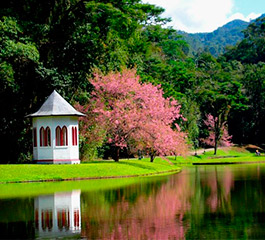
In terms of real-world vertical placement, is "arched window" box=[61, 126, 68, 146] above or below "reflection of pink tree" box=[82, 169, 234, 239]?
above

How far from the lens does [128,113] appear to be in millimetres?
36656

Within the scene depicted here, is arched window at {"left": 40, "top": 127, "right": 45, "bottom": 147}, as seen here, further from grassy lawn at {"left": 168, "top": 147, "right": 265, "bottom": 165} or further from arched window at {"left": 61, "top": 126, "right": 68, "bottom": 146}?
grassy lawn at {"left": 168, "top": 147, "right": 265, "bottom": 165}

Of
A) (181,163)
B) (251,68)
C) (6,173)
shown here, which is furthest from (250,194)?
(251,68)

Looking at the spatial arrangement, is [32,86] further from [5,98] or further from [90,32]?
[90,32]

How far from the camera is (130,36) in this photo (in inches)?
1535

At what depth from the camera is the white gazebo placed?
110 ft

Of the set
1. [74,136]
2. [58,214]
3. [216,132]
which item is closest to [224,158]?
[216,132]

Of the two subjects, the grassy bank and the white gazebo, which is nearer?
the grassy bank

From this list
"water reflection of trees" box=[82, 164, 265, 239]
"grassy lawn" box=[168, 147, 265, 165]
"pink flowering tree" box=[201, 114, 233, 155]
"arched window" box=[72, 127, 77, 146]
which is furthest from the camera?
"pink flowering tree" box=[201, 114, 233, 155]

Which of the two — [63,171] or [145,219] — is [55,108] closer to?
[63,171]

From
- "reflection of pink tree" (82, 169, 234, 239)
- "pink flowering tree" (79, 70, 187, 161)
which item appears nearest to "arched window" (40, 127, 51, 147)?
"pink flowering tree" (79, 70, 187, 161)

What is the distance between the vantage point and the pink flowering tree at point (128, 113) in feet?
121

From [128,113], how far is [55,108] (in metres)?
5.49

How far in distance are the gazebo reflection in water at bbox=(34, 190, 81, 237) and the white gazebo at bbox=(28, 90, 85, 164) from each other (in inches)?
482
